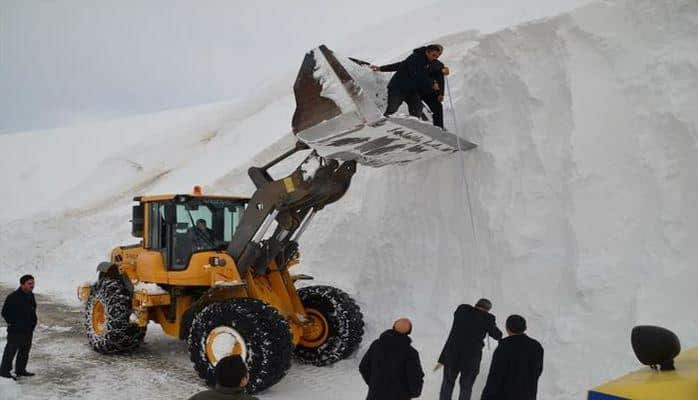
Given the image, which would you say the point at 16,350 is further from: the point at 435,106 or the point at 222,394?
the point at 435,106

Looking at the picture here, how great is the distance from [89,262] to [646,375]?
15430 mm

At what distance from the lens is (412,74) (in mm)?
6059

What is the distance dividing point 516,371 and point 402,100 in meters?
3.30

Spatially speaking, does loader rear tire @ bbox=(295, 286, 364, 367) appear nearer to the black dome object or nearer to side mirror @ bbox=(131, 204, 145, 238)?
side mirror @ bbox=(131, 204, 145, 238)

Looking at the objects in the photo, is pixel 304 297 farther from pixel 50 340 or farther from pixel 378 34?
pixel 378 34

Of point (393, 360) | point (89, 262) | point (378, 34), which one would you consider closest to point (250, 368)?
point (393, 360)

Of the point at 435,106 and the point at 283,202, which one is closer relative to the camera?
the point at 283,202

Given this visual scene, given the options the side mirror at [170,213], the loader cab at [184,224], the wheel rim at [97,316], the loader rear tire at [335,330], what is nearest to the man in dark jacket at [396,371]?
the loader rear tire at [335,330]

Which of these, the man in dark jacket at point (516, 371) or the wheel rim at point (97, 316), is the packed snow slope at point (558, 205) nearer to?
the man in dark jacket at point (516, 371)

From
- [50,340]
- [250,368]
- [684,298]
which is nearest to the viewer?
[684,298]

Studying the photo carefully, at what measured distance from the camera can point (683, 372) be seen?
2127 millimetres

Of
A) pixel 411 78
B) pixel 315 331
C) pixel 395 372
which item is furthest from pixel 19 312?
pixel 411 78

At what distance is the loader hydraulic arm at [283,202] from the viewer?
600cm

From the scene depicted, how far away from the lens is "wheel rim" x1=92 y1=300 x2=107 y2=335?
7508mm
